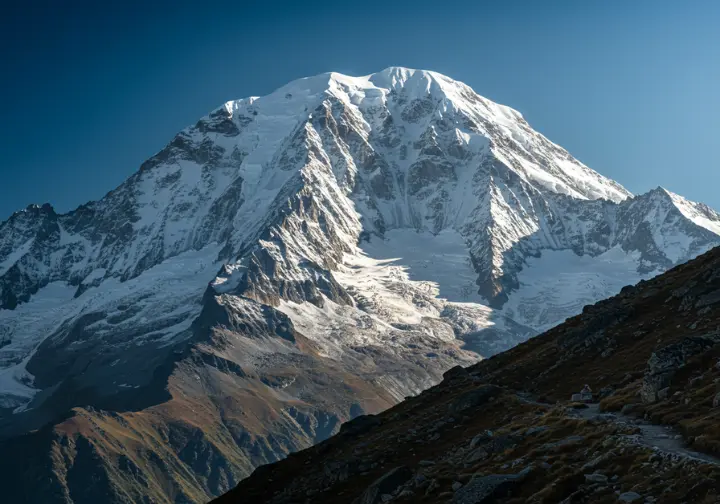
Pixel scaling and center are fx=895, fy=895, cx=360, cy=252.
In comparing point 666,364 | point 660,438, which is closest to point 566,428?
point 666,364

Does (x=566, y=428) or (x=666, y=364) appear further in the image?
(x=666, y=364)

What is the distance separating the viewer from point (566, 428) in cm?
5544

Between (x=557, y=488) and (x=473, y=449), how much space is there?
18426mm

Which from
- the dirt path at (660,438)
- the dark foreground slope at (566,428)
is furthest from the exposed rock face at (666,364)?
the dirt path at (660,438)

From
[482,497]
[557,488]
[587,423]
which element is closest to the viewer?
[557,488]

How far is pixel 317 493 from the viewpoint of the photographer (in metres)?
72.9

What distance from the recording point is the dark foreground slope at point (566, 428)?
4256 cm

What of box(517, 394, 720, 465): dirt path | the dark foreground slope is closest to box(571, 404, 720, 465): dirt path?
box(517, 394, 720, 465): dirt path

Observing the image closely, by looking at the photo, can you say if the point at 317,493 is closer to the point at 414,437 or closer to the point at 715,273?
the point at 414,437

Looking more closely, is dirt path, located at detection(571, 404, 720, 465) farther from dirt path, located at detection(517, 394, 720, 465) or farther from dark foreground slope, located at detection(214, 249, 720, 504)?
dark foreground slope, located at detection(214, 249, 720, 504)

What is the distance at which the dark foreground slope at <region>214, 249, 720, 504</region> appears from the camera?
42562mm

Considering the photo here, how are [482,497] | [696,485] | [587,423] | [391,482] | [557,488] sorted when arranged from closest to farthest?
[696,485]
[557,488]
[482,497]
[587,423]
[391,482]

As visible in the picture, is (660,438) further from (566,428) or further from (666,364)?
(666,364)

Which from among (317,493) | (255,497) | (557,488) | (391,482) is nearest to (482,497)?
(557,488)
